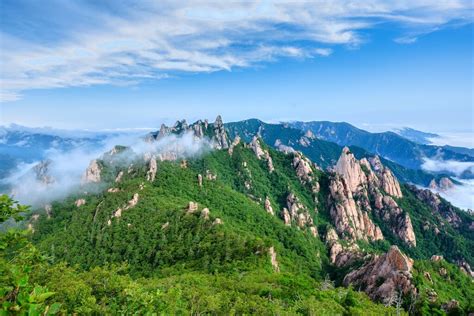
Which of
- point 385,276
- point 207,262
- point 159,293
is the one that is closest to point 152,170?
point 207,262

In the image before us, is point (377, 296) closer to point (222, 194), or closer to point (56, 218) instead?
point (222, 194)

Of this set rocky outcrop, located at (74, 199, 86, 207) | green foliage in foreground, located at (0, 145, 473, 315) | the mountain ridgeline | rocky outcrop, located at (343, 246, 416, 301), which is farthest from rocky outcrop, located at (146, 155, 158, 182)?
rocky outcrop, located at (343, 246, 416, 301)

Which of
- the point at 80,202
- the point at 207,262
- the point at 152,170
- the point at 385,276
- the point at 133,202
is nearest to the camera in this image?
the point at 385,276

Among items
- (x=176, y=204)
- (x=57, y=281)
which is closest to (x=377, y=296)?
(x=57, y=281)

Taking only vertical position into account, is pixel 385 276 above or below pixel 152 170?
below

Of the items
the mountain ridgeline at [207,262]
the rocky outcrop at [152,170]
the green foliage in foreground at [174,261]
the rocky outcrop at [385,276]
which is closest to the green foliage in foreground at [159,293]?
the green foliage in foreground at [174,261]

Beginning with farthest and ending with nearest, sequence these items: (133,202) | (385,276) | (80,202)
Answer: (80,202)
(133,202)
(385,276)

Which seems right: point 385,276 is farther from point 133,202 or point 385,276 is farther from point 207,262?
point 133,202

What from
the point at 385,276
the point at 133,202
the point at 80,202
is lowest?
the point at 385,276

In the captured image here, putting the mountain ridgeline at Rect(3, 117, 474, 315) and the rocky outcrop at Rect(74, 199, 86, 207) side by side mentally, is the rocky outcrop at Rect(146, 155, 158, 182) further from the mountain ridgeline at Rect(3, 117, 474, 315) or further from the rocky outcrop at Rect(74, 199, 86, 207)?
the rocky outcrop at Rect(74, 199, 86, 207)
